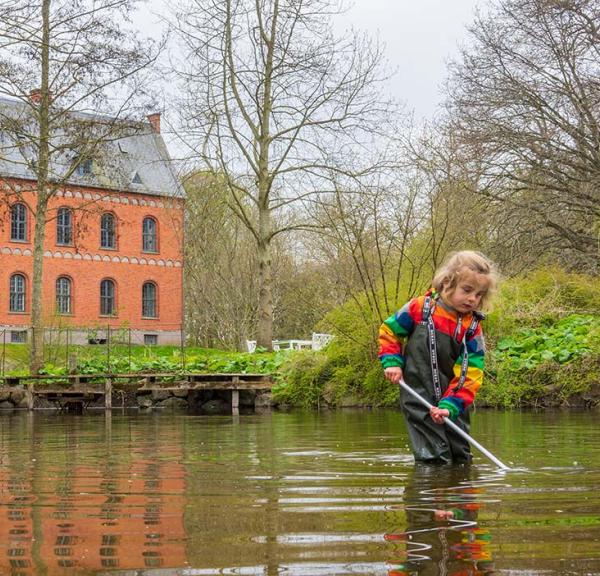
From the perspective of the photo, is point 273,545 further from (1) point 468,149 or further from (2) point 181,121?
(2) point 181,121

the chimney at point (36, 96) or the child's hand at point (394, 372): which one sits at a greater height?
the chimney at point (36, 96)

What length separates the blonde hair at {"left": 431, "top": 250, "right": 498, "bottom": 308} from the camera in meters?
6.08

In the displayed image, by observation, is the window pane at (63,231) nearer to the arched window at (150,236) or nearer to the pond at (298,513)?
the arched window at (150,236)

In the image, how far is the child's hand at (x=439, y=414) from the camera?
6230 mm

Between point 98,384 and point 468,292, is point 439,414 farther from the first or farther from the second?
point 98,384

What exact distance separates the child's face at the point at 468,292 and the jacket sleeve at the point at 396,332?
28cm

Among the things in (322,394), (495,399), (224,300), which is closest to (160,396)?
(322,394)

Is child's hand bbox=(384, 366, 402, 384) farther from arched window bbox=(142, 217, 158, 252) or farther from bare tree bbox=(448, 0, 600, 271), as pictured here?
arched window bbox=(142, 217, 158, 252)

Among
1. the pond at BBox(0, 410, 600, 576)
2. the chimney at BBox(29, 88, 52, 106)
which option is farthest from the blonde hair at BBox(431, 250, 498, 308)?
the chimney at BBox(29, 88, 52, 106)

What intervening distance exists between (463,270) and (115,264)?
149 ft

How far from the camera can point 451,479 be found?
5.68 metres

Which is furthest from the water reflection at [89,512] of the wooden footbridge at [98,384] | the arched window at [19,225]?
the arched window at [19,225]

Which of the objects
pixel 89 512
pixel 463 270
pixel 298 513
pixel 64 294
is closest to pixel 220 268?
pixel 64 294

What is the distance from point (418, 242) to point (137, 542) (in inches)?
668
